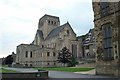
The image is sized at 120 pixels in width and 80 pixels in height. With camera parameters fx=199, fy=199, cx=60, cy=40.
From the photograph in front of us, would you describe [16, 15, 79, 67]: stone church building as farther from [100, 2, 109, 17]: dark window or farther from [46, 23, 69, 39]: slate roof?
[100, 2, 109, 17]: dark window

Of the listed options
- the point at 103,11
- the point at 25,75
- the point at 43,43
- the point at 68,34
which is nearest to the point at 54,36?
the point at 68,34

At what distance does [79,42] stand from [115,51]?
6481 centimetres

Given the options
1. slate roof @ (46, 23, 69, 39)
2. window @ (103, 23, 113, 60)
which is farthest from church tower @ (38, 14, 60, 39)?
window @ (103, 23, 113, 60)

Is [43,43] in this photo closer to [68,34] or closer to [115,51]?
[68,34]

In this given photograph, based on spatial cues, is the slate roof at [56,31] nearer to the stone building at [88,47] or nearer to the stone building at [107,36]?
the stone building at [88,47]

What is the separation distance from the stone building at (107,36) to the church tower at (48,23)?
2748 inches

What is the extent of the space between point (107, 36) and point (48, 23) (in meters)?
73.3

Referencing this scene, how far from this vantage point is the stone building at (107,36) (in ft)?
71.7

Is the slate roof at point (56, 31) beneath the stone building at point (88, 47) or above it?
above

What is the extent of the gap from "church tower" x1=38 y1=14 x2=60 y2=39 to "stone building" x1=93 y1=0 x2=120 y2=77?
69.8 meters

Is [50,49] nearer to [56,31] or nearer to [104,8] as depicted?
[56,31]

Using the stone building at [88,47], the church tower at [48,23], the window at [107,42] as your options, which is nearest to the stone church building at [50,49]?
the stone building at [88,47]

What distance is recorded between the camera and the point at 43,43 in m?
96.1

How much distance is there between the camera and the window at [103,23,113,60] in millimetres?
23250
